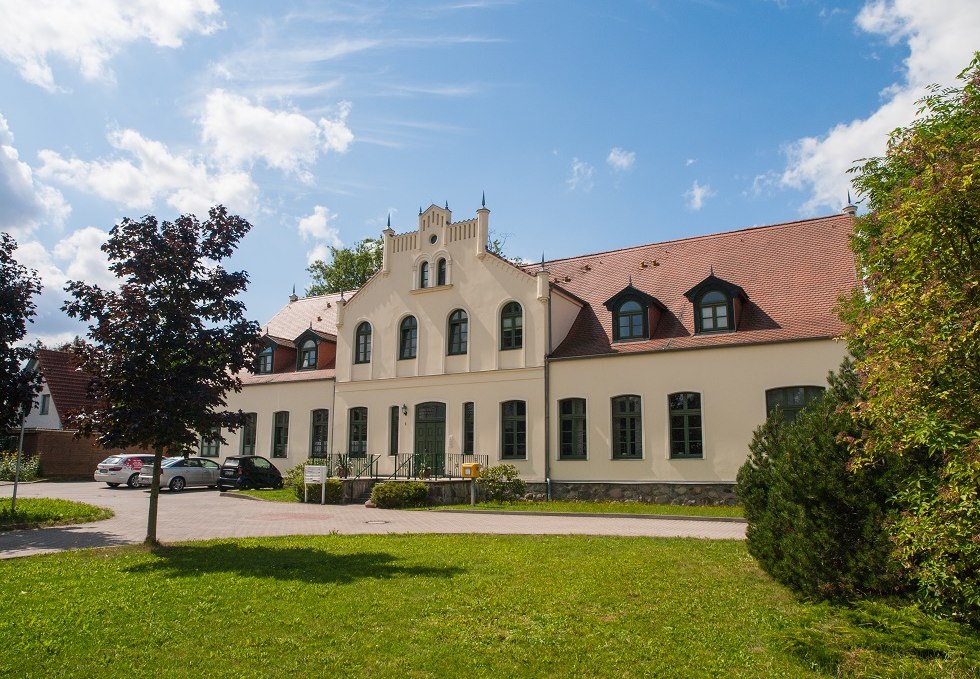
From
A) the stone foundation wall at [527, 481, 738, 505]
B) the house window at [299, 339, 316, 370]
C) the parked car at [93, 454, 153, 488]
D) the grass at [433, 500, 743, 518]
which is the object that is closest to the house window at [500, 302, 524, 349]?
the stone foundation wall at [527, 481, 738, 505]

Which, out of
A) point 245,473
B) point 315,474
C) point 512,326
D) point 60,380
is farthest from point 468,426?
point 60,380

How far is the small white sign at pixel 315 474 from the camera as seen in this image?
22328 mm

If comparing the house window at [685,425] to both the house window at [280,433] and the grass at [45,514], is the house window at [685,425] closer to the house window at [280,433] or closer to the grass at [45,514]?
the grass at [45,514]

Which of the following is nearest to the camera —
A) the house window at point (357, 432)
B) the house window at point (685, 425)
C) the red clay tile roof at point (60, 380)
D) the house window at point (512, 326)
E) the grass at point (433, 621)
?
the grass at point (433, 621)

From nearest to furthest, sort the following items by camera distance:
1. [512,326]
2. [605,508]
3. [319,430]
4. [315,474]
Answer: [605,508], [315,474], [512,326], [319,430]

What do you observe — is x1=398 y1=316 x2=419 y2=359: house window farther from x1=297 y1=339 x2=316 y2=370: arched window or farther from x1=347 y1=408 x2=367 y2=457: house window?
x1=297 y1=339 x2=316 y2=370: arched window

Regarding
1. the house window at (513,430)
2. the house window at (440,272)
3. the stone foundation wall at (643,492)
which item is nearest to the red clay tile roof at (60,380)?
the house window at (440,272)

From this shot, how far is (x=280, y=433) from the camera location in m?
30.5

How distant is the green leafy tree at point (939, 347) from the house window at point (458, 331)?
65.7ft

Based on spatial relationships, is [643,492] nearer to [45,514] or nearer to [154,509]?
[154,509]

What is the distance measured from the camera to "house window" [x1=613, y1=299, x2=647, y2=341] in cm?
2264

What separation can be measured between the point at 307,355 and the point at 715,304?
18.1 metres

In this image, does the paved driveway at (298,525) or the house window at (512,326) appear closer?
the paved driveway at (298,525)

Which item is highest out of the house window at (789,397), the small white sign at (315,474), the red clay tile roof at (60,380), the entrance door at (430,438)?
the red clay tile roof at (60,380)
